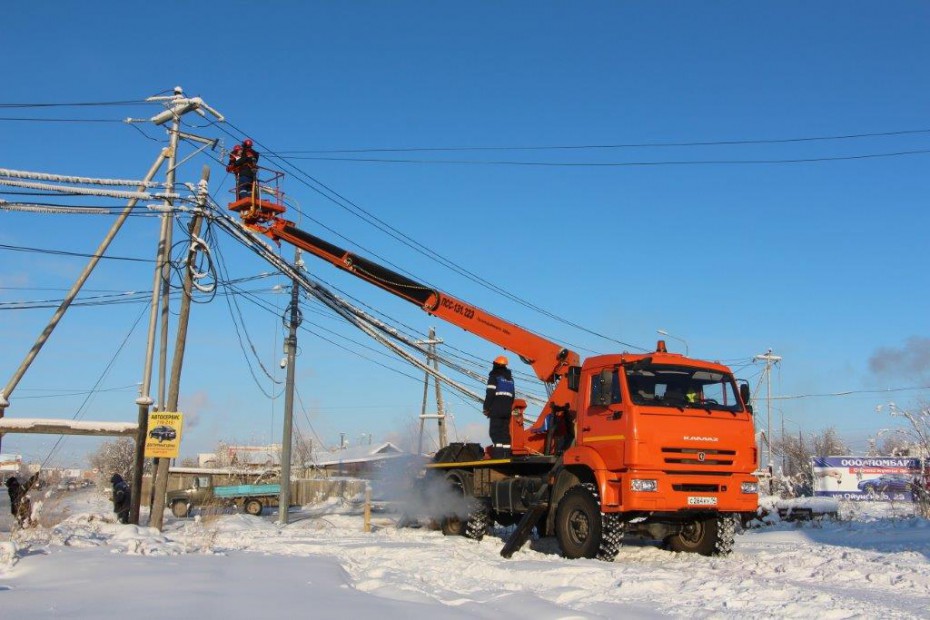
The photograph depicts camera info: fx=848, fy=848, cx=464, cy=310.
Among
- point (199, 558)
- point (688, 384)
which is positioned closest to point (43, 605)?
point (199, 558)

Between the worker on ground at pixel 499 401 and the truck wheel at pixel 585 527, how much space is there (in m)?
2.67

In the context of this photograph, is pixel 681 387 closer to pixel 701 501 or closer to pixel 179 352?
pixel 701 501

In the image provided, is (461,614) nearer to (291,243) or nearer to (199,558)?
(199,558)

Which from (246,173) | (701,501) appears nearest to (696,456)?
(701,501)

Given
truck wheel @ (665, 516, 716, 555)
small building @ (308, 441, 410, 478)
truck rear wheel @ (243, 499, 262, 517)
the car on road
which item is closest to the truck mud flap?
truck wheel @ (665, 516, 716, 555)

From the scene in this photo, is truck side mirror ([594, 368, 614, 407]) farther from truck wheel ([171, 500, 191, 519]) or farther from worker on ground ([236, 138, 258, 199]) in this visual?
truck wheel ([171, 500, 191, 519])

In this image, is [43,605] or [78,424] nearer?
[43,605]

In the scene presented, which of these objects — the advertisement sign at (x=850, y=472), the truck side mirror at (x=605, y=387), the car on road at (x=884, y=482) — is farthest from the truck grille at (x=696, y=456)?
the advertisement sign at (x=850, y=472)

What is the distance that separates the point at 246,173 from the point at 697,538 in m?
11.1

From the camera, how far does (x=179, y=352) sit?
20.1 metres

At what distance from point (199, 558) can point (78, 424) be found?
1048 centimetres

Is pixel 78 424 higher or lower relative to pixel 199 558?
higher

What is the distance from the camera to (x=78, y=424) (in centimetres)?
1873

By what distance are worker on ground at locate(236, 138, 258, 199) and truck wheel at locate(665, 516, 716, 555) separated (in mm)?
10388
